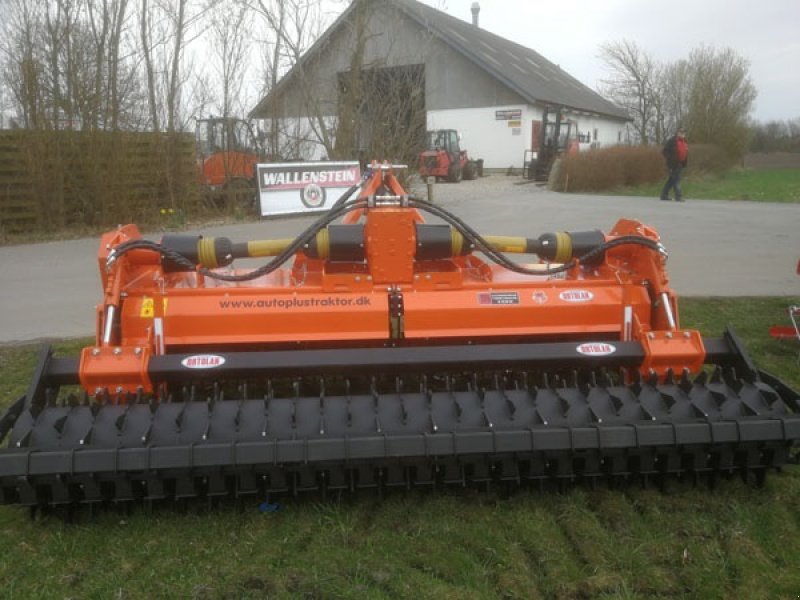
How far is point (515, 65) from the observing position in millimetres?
37219

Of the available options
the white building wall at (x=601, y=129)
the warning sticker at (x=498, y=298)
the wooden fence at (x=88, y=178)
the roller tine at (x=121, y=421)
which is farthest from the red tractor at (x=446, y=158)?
the roller tine at (x=121, y=421)

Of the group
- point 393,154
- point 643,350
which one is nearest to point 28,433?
point 643,350

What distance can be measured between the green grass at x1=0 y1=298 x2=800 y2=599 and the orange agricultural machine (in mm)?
161

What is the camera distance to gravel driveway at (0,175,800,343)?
27.0 feet

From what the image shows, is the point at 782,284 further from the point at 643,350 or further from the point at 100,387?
the point at 100,387

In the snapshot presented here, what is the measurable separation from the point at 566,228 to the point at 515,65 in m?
25.1

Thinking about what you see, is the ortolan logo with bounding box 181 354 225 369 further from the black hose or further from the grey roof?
the grey roof

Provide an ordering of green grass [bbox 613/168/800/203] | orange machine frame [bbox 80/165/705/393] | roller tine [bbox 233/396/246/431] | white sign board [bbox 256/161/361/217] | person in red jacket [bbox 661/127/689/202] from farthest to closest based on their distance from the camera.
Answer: green grass [bbox 613/168/800/203] < person in red jacket [bbox 661/127/689/202] < white sign board [bbox 256/161/361/217] < orange machine frame [bbox 80/165/705/393] < roller tine [bbox 233/396/246/431]

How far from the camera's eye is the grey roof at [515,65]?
32.2 meters

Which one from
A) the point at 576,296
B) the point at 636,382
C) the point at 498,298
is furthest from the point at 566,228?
the point at 636,382

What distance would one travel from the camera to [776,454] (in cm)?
334

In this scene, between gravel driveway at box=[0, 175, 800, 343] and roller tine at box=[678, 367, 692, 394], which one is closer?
roller tine at box=[678, 367, 692, 394]

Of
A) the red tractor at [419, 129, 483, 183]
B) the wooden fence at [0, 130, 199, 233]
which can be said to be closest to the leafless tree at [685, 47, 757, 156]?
the red tractor at [419, 129, 483, 183]

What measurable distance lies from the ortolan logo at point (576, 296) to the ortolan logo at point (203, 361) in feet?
5.62
